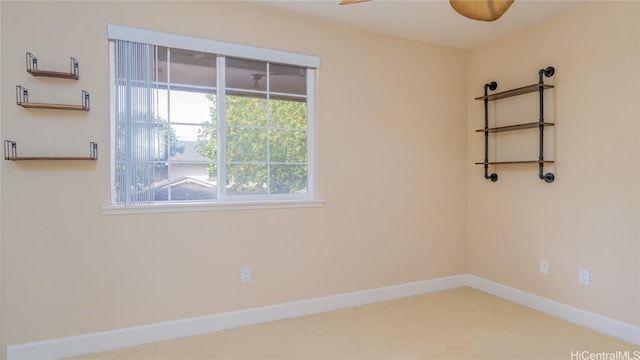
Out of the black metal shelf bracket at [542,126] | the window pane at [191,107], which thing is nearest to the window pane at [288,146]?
the window pane at [191,107]

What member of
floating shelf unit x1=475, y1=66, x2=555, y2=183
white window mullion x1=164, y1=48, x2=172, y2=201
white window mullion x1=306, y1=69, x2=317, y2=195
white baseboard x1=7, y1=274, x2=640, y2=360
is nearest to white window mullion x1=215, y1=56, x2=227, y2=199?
white window mullion x1=164, y1=48, x2=172, y2=201

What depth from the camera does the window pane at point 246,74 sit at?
9.13 ft

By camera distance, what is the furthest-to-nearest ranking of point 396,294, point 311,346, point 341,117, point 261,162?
point 396,294, point 341,117, point 261,162, point 311,346

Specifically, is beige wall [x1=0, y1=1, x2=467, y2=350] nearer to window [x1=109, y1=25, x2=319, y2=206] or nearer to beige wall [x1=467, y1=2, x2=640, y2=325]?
window [x1=109, y1=25, x2=319, y2=206]

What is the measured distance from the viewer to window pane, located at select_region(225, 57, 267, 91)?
2783mm

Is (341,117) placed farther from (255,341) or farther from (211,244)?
(255,341)

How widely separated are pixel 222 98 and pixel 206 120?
20 cm

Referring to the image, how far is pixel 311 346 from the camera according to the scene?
2.42m

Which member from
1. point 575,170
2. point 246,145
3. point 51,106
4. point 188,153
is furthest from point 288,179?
point 575,170

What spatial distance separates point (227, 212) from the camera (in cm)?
272

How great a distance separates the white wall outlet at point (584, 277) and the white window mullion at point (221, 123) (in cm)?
271

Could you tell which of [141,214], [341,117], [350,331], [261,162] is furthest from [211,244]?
[341,117]

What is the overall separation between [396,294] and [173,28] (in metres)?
2.78

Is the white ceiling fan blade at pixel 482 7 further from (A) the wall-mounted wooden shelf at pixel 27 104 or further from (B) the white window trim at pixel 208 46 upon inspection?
(A) the wall-mounted wooden shelf at pixel 27 104
